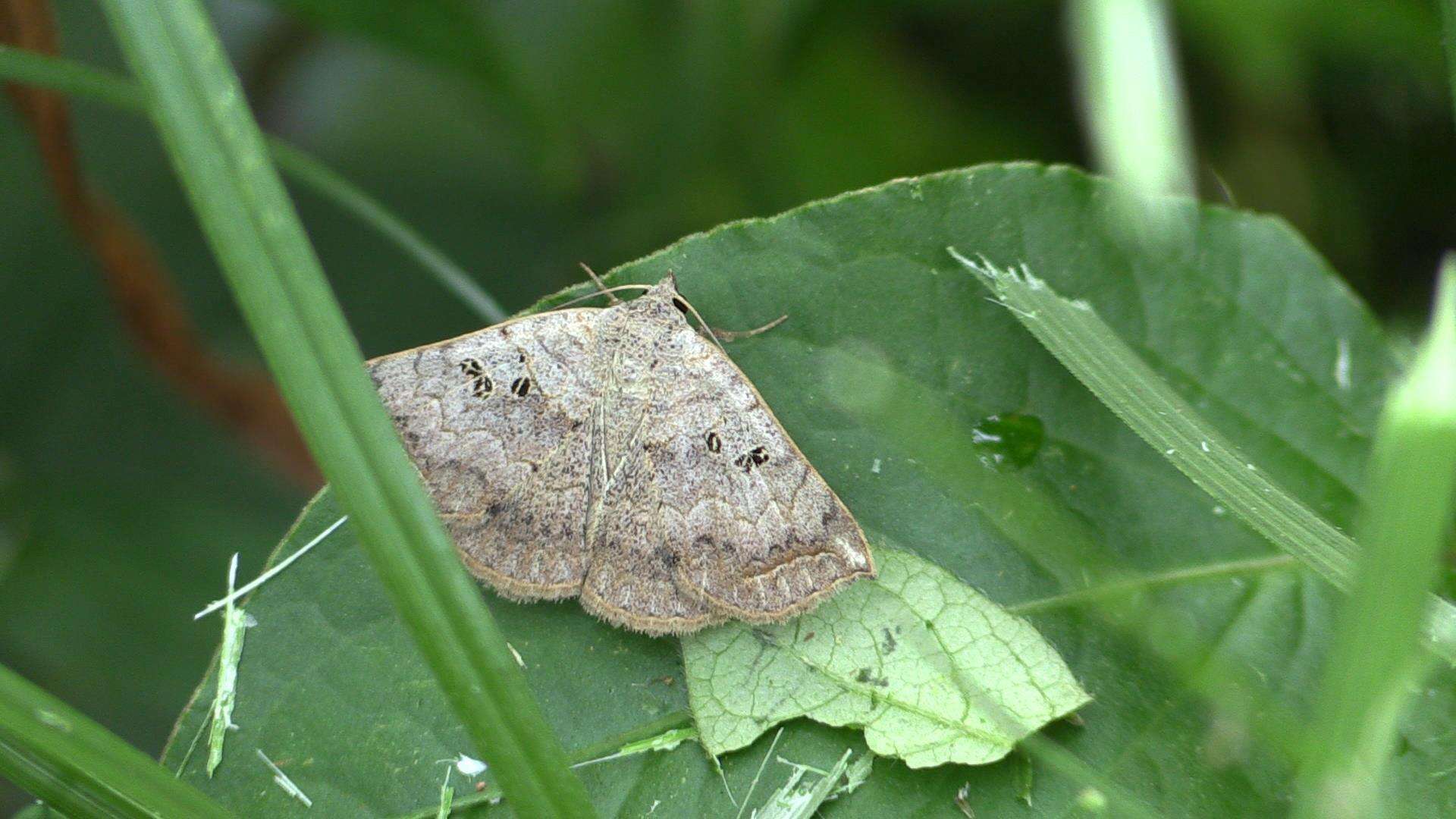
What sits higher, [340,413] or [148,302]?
[340,413]

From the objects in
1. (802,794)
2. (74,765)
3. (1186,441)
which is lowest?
(802,794)

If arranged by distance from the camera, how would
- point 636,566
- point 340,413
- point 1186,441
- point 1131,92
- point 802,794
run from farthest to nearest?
point 636,566
point 802,794
point 1131,92
point 1186,441
point 340,413

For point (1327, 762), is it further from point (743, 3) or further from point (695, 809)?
point (743, 3)

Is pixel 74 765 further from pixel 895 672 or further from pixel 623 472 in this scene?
pixel 895 672

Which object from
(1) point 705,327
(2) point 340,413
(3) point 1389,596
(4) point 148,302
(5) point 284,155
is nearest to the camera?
(3) point 1389,596

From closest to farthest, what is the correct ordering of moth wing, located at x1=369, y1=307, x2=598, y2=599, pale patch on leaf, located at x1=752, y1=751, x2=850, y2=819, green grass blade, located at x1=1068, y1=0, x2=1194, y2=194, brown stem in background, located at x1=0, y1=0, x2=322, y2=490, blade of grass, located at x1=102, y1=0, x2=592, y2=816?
blade of grass, located at x1=102, y1=0, x2=592, y2=816
green grass blade, located at x1=1068, y1=0, x2=1194, y2=194
pale patch on leaf, located at x1=752, y1=751, x2=850, y2=819
moth wing, located at x1=369, y1=307, x2=598, y2=599
brown stem in background, located at x1=0, y1=0, x2=322, y2=490

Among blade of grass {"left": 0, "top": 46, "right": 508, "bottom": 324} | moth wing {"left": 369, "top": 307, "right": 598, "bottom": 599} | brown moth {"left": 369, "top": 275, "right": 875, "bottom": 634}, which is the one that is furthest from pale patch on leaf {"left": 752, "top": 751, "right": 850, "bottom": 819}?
blade of grass {"left": 0, "top": 46, "right": 508, "bottom": 324}

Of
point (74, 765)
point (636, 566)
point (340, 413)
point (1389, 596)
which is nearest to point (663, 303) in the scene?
point (636, 566)

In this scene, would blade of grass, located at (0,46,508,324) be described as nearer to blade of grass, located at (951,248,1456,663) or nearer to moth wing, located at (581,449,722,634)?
moth wing, located at (581,449,722,634)
